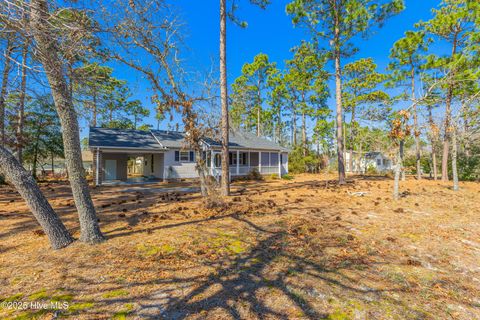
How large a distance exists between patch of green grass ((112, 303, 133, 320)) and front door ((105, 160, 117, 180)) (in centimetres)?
1529

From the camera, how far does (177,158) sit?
1598 cm

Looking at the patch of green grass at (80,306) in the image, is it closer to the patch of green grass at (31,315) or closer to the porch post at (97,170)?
the patch of green grass at (31,315)

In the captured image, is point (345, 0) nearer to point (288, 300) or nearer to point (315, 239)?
point (315, 239)

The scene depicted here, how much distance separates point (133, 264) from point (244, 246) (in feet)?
5.68

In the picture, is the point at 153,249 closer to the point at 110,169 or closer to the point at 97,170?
the point at 97,170

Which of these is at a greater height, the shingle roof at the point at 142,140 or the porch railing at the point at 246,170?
the shingle roof at the point at 142,140

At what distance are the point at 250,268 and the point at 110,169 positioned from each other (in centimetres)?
1543

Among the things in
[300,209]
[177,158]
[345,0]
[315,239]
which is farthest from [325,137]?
[315,239]

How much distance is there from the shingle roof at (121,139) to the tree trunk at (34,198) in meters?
11.2

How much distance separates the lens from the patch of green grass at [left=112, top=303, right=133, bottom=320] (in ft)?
6.70

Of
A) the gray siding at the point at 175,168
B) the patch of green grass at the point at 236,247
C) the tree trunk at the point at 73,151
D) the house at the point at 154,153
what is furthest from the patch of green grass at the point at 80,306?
the gray siding at the point at 175,168

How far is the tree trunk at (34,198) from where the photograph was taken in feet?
10.4

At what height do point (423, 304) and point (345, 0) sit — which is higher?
point (345, 0)

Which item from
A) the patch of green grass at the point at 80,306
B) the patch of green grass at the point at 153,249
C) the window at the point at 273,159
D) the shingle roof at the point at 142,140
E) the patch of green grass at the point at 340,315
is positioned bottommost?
the patch of green grass at the point at 340,315
